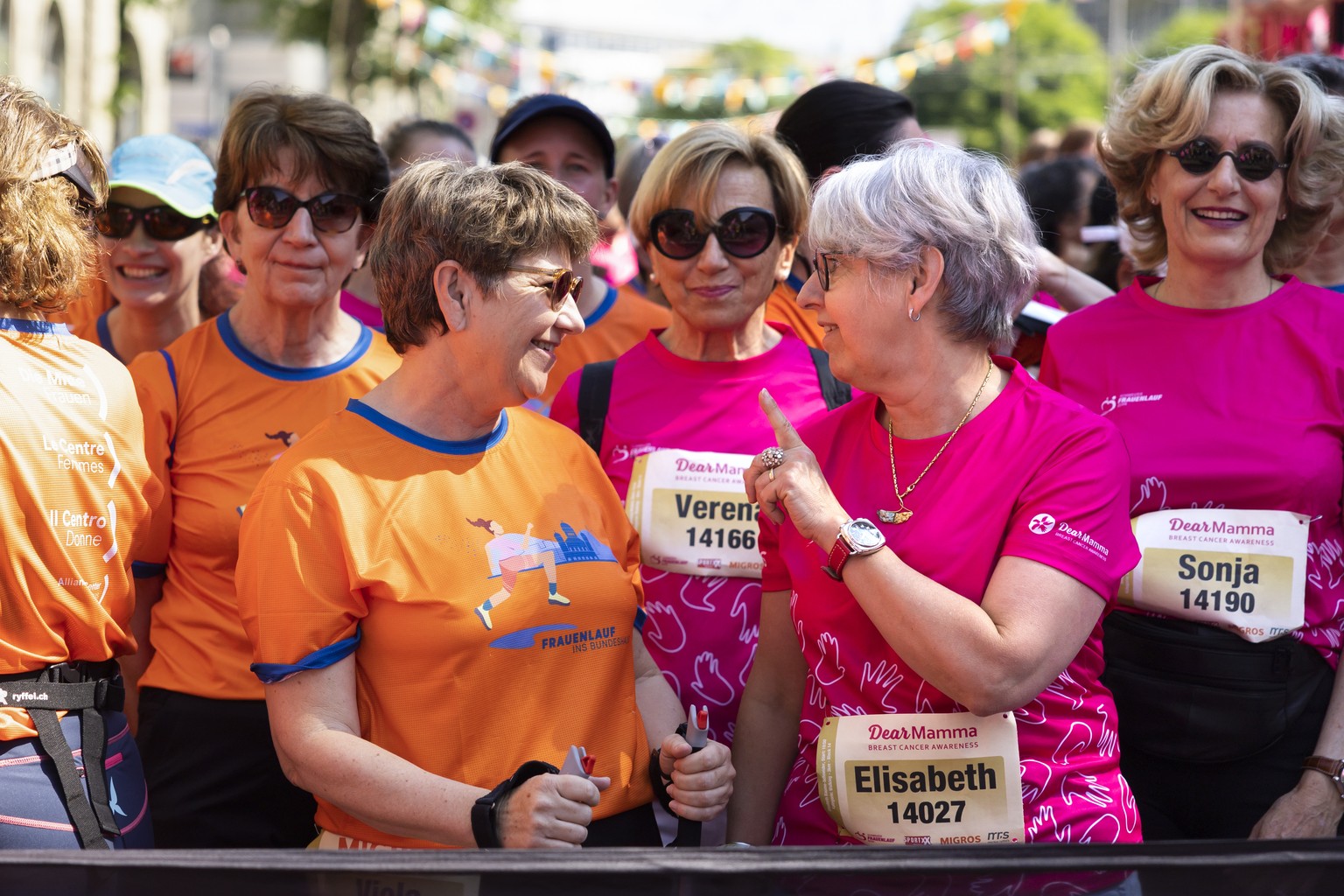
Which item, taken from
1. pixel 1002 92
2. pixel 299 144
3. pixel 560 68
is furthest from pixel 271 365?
pixel 1002 92

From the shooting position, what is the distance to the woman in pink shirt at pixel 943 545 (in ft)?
7.33

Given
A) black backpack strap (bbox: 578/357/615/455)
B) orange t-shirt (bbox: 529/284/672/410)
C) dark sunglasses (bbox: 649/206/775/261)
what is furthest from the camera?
orange t-shirt (bbox: 529/284/672/410)

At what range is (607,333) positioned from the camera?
4.18 m

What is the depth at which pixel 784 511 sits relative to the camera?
8.23ft

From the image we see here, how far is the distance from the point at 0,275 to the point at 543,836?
1.48 metres

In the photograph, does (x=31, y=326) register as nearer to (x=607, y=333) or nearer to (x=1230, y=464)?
(x=607, y=333)

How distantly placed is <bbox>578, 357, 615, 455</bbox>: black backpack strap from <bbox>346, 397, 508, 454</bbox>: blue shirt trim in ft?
2.72

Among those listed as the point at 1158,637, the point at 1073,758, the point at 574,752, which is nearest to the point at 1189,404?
the point at 1158,637

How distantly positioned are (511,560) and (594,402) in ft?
3.42

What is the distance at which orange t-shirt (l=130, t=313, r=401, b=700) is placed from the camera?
308 centimetres

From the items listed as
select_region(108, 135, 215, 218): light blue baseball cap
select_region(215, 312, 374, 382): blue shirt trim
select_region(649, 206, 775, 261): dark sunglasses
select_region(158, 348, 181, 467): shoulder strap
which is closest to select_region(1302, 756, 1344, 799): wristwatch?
select_region(649, 206, 775, 261): dark sunglasses

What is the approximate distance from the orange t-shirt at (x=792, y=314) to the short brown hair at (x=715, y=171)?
0.99 feet

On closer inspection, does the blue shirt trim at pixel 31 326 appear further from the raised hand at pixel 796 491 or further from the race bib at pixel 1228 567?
the race bib at pixel 1228 567

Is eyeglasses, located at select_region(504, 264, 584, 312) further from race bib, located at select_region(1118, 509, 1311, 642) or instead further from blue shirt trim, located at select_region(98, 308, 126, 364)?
blue shirt trim, located at select_region(98, 308, 126, 364)
